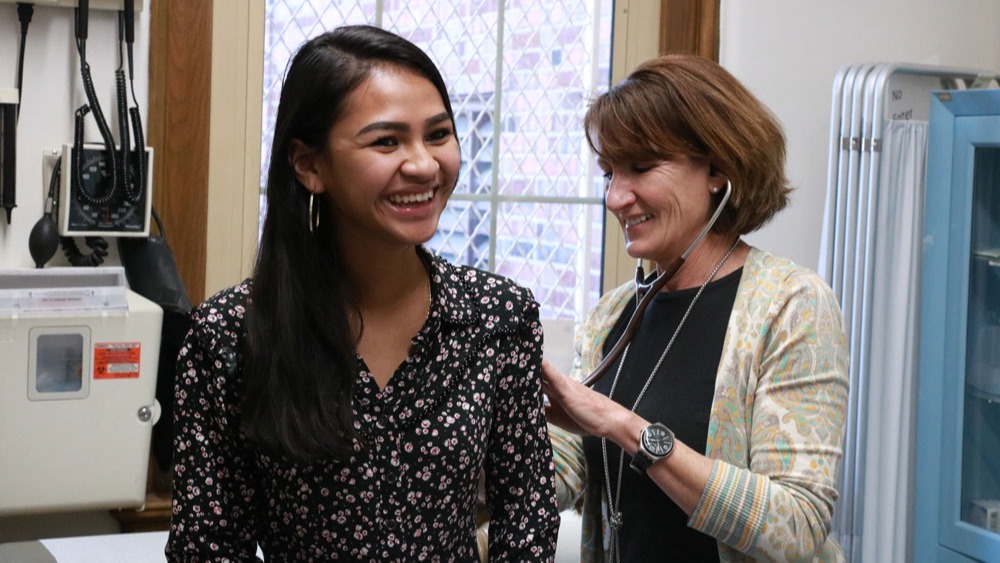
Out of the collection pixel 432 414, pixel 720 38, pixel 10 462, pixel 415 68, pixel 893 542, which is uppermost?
pixel 720 38

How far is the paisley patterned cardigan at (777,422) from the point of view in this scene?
1394 mm

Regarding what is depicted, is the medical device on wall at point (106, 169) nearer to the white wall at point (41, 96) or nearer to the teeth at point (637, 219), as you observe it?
the white wall at point (41, 96)

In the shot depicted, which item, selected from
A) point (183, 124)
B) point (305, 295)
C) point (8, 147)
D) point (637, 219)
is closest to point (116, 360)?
point (8, 147)

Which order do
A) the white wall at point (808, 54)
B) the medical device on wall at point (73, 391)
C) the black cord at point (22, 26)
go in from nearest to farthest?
the medical device on wall at point (73, 391)
the black cord at point (22, 26)
the white wall at point (808, 54)

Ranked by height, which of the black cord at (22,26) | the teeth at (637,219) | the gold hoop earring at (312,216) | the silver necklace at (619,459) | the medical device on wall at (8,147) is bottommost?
the silver necklace at (619,459)

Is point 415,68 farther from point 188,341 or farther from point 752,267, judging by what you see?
point 752,267

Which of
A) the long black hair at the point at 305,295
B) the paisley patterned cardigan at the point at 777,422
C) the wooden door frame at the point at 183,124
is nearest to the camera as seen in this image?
the long black hair at the point at 305,295

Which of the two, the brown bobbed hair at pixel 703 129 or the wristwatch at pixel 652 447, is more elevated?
the brown bobbed hair at pixel 703 129

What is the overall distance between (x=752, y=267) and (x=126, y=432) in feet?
3.39

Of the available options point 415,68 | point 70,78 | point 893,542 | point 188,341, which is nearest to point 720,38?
point 893,542

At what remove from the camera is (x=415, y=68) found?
3.83 ft

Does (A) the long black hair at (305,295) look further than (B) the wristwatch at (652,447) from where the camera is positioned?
No

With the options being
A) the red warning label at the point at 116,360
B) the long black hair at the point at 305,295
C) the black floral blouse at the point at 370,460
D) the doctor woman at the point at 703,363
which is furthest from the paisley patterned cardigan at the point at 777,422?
the red warning label at the point at 116,360

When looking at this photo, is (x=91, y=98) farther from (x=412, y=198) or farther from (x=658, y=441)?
(x=658, y=441)
